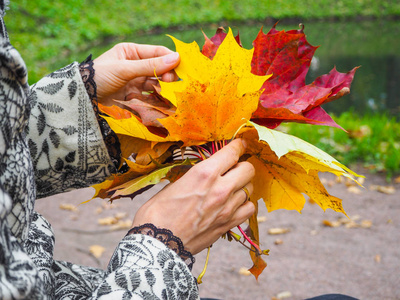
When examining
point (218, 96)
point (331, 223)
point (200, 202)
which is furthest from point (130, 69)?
point (331, 223)

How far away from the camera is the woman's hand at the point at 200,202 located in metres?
0.92

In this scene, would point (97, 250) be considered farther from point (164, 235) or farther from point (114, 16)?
point (114, 16)

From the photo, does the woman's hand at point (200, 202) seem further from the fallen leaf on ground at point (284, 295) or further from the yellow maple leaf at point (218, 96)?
the fallen leaf on ground at point (284, 295)

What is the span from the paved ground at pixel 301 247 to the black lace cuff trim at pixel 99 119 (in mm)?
1412

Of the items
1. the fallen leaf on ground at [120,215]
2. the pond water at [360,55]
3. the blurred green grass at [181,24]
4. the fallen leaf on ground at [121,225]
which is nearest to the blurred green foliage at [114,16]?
the blurred green grass at [181,24]

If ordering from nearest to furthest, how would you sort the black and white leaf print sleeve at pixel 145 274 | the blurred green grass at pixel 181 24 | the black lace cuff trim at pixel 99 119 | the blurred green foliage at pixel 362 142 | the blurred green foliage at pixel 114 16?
1. the black and white leaf print sleeve at pixel 145 274
2. the black lace cuff trim at pixel 99 119
3. the blurred green foliage at pixel 362 142
4. the blurred green grass at pixel 181 24
5. the blurred green foliage at pixel 114 16

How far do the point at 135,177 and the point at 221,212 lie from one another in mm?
231

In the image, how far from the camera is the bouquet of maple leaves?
966 mm

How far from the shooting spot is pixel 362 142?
373 cm

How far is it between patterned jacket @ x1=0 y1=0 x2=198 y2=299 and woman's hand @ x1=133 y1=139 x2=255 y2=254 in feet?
0.21

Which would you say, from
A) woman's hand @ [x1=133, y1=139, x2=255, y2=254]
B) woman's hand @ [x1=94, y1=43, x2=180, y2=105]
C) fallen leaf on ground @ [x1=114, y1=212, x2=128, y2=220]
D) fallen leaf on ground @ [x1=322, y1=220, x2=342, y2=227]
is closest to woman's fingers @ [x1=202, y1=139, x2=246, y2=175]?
woman's hand @ [x1=133, y1=139, x2=255, y2=254]

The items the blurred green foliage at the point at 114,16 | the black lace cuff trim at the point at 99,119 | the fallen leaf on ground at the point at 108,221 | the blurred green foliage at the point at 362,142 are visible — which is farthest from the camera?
the blurred green foliage at the point at 114,16

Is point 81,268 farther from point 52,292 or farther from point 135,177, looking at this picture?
point 135,177

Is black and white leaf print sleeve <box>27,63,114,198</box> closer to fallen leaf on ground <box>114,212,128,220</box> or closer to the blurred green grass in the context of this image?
fallen leaf on ground <box>114,212,128,220</box>
